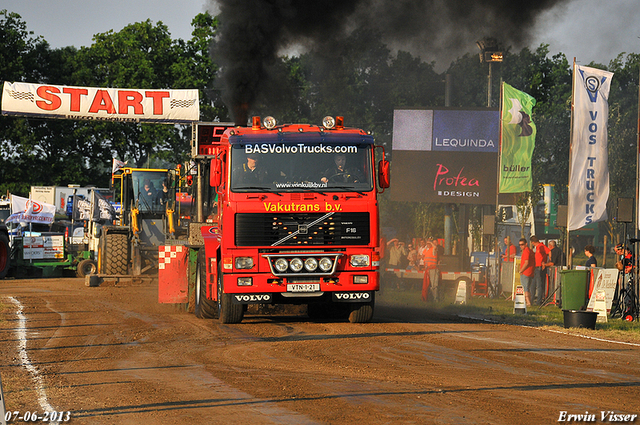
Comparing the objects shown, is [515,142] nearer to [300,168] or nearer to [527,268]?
[527,268]

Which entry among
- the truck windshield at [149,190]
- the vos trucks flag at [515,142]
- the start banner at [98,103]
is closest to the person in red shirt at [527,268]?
the vos trucks flag at [515,142]

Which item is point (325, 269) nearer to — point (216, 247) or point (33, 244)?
point (216, 247)

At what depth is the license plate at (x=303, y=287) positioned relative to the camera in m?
13.1

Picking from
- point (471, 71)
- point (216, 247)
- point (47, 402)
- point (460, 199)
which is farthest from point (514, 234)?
point (47, 402)

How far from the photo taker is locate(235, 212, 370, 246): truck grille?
Result: 1295 cm

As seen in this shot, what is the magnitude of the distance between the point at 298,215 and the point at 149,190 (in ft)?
45.6

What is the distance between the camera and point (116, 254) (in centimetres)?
2486

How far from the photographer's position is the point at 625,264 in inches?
654

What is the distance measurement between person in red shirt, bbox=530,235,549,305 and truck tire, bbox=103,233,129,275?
12139 mm

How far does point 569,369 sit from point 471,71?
35.0m

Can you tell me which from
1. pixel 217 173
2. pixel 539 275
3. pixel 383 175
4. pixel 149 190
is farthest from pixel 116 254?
pixel 383 175

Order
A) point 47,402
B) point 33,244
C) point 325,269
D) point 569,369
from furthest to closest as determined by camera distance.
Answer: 1. point 33,244
2. point 325,269
3. point 569,369
4. point 47,402

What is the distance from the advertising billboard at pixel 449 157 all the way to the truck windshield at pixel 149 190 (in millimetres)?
9259

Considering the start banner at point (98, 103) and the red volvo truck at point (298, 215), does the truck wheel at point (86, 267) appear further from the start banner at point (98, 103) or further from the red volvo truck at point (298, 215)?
the red volvo truck at point (298, 215)
